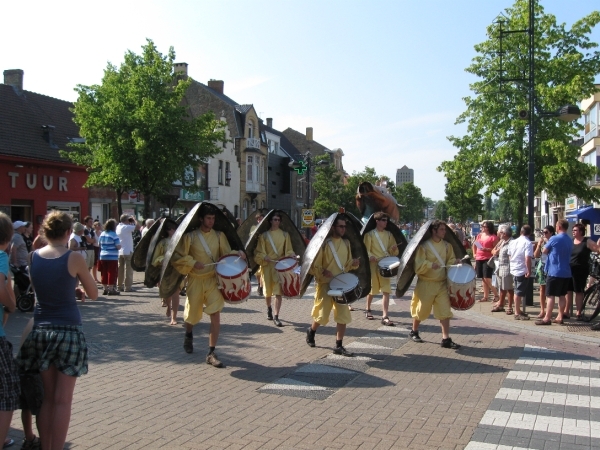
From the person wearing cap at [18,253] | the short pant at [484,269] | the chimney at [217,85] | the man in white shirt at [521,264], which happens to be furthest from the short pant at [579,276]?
the chimney at [217,85]

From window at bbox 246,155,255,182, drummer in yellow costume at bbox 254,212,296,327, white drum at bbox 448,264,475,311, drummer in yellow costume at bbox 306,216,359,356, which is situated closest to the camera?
drummer in yellow costume at bbox 306,216,359,356

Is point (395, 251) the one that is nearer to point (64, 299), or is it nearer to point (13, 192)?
point (64, 299)

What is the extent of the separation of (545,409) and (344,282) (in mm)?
2861

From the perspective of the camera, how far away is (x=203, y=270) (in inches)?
309

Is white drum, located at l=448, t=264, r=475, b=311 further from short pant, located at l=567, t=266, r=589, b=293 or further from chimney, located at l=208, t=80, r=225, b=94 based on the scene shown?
chimney, located at l=208, t=80, r=225, b=94

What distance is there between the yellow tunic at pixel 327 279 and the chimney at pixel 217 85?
164 ft

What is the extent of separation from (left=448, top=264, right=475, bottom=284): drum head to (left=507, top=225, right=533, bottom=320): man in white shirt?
316 centimetres

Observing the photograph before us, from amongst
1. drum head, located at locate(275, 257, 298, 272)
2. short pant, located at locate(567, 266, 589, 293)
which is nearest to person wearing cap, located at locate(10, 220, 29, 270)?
drum head, located at locate(275, 257, 298, 272)

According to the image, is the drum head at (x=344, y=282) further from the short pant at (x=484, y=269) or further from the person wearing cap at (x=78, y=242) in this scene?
the short pant at (x=484, y=269)

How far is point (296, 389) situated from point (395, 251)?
4.71 meters

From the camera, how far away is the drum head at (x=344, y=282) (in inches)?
316

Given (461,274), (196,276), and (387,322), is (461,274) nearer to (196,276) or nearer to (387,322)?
(387,322)

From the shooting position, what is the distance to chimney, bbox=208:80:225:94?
185 feet

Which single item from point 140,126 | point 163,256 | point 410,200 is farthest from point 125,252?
point 410,200
